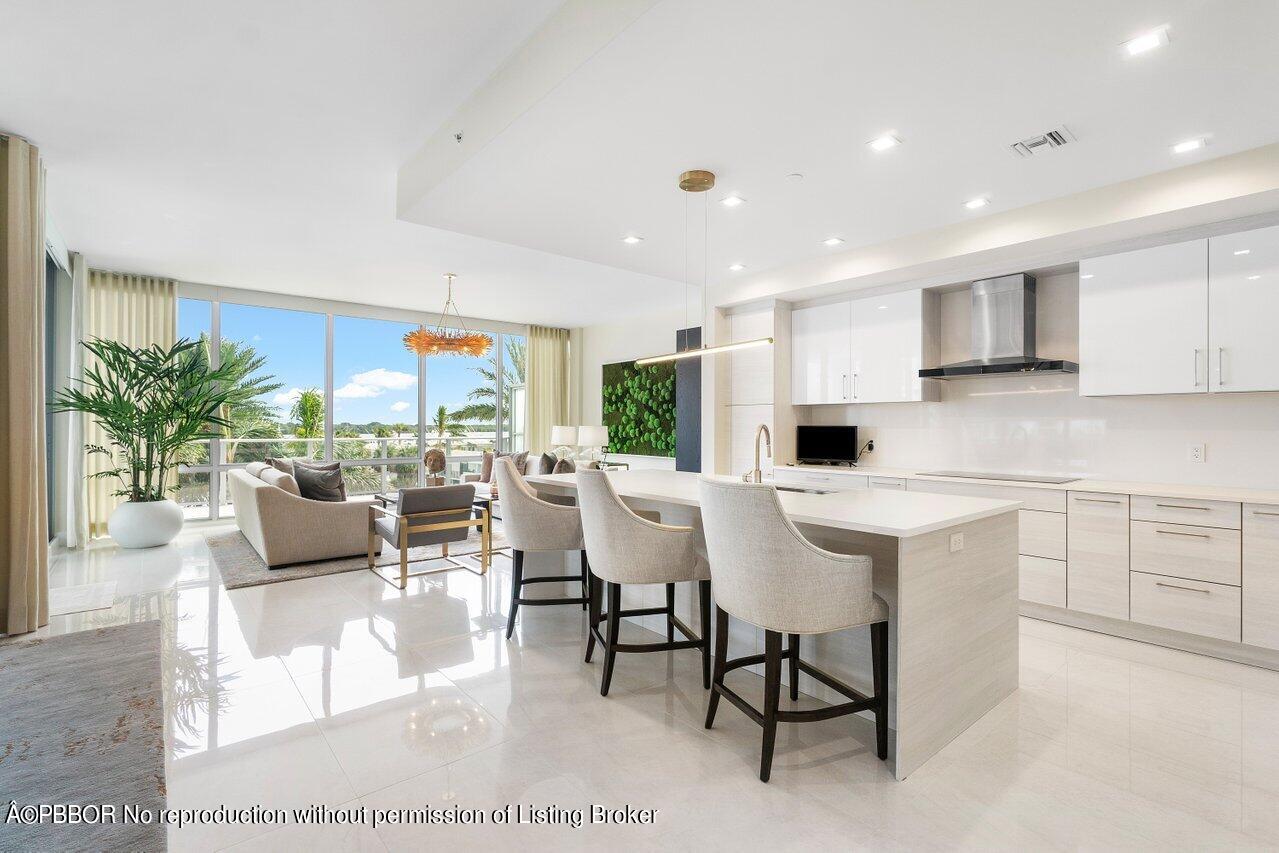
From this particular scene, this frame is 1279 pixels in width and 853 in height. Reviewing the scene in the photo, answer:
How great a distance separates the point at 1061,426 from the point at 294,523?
5.67 metres

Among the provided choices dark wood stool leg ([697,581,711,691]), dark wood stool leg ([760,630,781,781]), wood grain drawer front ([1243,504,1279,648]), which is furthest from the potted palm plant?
wood grain drawer front ([1243,504,1279,648])

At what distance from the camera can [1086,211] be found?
3.30m

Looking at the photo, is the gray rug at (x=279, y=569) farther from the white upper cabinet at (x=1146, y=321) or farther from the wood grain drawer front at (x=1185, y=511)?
the white upper cabinet at (x=1146, y=321)

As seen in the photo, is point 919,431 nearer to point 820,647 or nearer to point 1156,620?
point 1156,620

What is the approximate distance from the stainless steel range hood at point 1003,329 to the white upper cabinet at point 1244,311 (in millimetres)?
734

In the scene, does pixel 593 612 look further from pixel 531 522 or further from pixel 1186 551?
pixel 1186 551

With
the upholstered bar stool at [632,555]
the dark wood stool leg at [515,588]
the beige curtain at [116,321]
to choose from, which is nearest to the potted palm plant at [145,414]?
the beige curtain at [116,321]

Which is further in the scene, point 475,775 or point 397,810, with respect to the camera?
point 475,775

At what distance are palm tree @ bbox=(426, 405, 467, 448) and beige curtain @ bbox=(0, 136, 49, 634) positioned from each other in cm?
511

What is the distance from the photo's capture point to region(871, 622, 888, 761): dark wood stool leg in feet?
6.68

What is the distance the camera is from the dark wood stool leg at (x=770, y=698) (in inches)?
75.8

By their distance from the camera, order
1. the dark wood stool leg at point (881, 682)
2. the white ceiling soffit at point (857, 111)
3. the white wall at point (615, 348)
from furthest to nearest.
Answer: the white wall at point (615, 348) < the dark wood stool leg at point (881, 682) < the white ceiling soffit at point (857, 111)

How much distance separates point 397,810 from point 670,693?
1.16 m

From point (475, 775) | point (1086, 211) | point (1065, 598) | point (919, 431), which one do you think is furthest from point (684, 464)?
point (475, 775)
